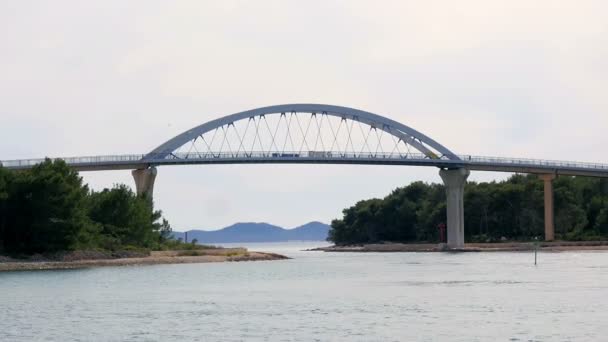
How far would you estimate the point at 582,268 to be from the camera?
291 feet

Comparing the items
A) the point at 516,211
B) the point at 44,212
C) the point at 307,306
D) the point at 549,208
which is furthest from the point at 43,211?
the point at 516,211

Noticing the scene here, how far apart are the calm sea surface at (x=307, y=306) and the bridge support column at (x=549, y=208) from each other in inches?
2431

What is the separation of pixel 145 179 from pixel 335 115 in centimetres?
2472

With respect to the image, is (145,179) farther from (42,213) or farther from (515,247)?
(515,247)

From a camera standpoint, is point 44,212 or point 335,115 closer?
point 44,212

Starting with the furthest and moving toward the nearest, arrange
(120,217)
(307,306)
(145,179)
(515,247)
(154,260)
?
(515,247), (145,179), (120,217), (154,260), (307,306)

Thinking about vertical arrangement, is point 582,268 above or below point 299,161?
below

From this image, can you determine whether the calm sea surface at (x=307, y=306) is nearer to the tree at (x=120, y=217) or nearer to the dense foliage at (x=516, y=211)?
the tree at (x=120, y=217)

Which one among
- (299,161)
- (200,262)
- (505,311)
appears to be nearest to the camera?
(505,311)

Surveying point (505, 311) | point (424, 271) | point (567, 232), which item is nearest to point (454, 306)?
point (505, 311)

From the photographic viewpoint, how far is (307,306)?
54.9m

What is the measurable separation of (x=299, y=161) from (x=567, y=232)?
42278 mm

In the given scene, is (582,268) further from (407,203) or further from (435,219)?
(407,203)

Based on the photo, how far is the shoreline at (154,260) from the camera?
89875mm
